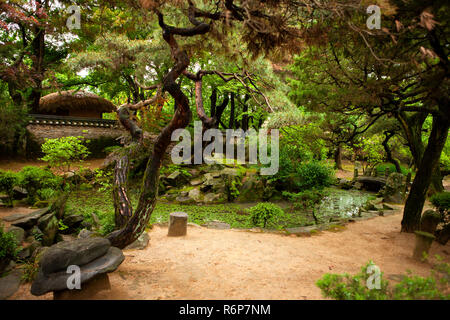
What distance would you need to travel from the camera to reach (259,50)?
3490 millimetres

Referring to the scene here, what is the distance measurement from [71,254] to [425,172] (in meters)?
7.40

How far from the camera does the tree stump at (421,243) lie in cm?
461

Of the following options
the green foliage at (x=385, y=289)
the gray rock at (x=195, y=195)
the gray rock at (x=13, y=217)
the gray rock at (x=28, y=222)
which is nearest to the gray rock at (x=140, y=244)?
the gray rock at (x=28, y=222)

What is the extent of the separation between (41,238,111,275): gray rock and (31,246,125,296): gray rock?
1.8 inches

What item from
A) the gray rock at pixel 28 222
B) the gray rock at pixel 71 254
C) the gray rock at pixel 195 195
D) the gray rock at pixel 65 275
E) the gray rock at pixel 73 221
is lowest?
the gray rock at pixel 195 195

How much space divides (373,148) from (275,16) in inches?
690

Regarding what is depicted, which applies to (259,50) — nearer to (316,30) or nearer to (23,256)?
(316,30)

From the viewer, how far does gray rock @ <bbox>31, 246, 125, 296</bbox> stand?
2.68 m

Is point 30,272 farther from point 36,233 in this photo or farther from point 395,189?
point 395,189

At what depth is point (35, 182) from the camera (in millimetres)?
8477

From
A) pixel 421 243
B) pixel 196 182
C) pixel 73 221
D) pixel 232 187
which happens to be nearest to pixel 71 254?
pixel 73 221

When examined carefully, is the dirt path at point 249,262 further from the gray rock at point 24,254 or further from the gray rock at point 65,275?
the gray rock at point 24,254

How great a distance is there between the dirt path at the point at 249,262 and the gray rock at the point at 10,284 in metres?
0.10
